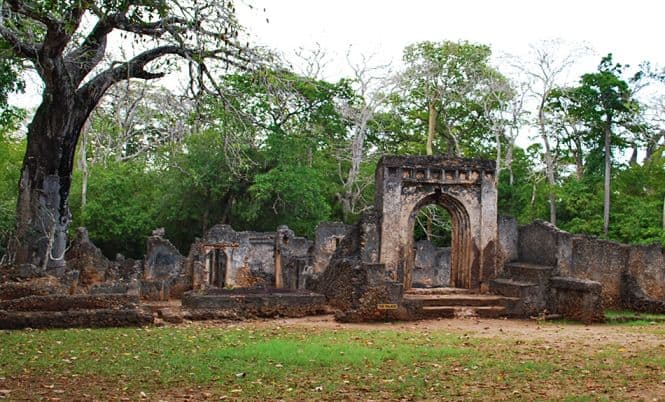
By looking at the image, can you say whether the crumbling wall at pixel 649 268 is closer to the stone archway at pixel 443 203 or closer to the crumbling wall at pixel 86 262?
the stone archway at pixel 443 203

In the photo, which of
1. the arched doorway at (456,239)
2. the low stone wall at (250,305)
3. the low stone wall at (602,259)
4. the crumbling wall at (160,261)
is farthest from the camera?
the crumbling wall at (160,261)

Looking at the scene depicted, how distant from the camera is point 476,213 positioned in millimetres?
20141

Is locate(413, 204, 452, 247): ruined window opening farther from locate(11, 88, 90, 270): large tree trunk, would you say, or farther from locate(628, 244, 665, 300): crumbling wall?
locate(11, 88, 90, 270): large tree trunk

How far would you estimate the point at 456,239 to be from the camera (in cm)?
2059

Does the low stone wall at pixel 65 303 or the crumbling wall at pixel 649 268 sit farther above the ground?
the crumbling wall at pixel 649 268

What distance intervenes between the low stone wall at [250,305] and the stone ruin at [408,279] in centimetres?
2

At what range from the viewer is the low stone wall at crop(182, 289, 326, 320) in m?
15.6

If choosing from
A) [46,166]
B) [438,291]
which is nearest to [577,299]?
[438,291]

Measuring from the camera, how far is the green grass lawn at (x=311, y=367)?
307 inches

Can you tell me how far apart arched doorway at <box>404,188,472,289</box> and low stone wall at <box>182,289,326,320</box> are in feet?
13.0

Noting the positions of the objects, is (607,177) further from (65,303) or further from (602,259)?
(65,303)

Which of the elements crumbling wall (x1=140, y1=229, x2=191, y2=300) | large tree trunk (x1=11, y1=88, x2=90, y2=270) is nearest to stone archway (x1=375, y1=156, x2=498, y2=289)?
large tree trunk (x1=11, y1=88, x2=90, y2=270)

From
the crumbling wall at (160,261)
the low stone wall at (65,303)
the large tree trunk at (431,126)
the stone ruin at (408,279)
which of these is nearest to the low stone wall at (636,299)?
the stone ruin at (408,279)

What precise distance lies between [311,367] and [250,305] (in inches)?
273
